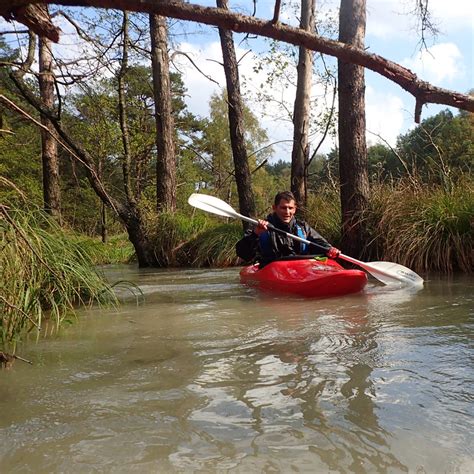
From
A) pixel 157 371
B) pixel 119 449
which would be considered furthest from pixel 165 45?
pixel 119 449

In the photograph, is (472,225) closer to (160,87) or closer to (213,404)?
(213,404)

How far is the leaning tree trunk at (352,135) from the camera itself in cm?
599

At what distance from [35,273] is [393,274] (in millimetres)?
3257

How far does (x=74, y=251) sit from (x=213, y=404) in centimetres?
234

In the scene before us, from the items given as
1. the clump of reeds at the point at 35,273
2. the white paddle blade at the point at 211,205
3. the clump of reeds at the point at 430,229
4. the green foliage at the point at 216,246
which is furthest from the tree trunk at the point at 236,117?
the clump of reeds at the point at 35,273

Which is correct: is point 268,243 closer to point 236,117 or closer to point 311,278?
point 311,278

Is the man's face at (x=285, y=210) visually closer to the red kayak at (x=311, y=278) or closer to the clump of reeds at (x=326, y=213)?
the red kayak at (x=311, y=278)

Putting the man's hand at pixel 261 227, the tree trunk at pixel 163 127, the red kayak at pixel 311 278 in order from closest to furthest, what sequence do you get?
the red kayak at pixel 311 278
the man's hand at pixel 261 227
the tree trunk at pixel 163 127

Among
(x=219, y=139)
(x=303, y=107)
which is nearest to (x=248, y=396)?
(x=303, y=107)

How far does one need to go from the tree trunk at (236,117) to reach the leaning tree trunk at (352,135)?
2418 millimetres

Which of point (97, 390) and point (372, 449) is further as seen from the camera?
point (97, 390)

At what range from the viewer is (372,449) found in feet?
4.43

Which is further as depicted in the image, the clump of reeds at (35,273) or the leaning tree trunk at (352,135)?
the leaning tree trunk at (352,135)

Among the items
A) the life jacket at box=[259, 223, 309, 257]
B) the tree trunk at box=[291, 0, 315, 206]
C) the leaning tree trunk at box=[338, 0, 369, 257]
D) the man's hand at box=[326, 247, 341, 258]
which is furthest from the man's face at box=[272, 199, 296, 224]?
the tree trunk at box=[291, 0, 315, 206]
